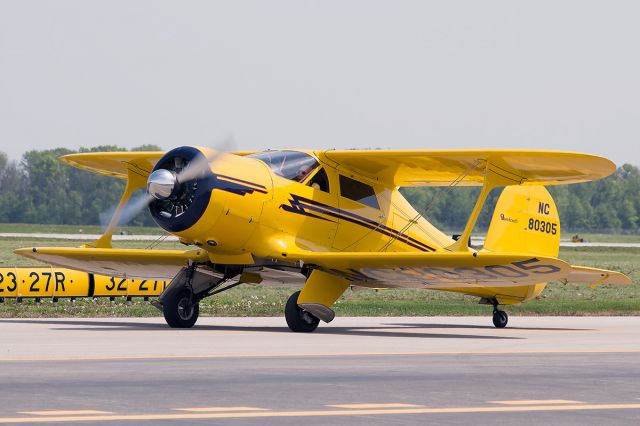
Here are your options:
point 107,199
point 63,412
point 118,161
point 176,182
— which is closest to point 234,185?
point 176,182

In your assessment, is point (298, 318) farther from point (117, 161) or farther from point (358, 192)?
point (117, 161)

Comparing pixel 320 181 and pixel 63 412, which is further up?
pixel 320 181

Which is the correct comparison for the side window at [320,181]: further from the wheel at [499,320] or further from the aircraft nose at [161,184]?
the wheel at [499,320]

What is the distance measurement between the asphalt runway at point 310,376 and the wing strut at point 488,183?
1.54m

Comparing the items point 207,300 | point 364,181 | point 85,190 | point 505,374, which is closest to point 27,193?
point 85,190

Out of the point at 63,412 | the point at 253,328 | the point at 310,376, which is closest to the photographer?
the point at 63,412

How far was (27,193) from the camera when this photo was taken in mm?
137000

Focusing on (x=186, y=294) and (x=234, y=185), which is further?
(x=186, y=294)

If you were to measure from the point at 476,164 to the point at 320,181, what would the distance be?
9.09 ft

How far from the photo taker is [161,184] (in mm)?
19734

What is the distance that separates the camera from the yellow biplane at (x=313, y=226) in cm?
2033

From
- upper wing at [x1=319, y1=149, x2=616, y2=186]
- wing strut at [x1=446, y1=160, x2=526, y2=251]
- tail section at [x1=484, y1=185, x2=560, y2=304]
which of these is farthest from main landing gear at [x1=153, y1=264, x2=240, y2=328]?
tail section at [x1=484, y1=185, x2=560, y2=304]

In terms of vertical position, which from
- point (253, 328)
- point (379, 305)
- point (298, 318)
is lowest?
point (379, 305)

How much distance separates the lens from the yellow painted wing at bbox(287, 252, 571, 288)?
66.9 feet
